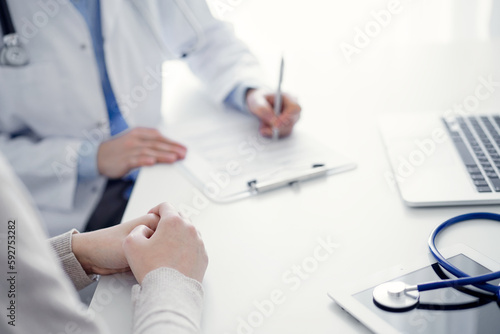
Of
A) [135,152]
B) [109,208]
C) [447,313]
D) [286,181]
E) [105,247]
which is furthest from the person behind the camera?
[109,208]

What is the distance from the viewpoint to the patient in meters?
0.41

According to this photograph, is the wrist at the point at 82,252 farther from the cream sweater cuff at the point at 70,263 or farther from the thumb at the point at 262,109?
the thumb at the point at 262,109

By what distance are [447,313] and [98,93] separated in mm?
848

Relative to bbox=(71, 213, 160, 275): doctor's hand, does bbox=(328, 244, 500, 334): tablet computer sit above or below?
above

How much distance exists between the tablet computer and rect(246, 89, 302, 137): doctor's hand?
42 centimetres

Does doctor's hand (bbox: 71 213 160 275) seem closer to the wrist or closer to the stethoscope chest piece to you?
the wrist

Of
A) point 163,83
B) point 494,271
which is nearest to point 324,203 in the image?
point 494,271

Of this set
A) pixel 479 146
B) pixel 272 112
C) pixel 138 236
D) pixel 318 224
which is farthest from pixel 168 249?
pixel 479 146

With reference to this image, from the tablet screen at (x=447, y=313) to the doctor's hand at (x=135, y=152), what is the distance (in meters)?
0.47

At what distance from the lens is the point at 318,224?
2.36 feet

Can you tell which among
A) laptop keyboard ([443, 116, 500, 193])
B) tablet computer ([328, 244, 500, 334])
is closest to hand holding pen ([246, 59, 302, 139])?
laptop keyboard ([443, 116, 500, 193])

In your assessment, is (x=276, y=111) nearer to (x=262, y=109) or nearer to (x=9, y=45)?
(x=262, y=109)

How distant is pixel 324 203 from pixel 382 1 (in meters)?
1.10

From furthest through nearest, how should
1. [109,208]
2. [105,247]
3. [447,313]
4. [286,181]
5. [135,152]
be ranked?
[109,208] → [135,152] → [286,181] → [105,247] → [447,313]
